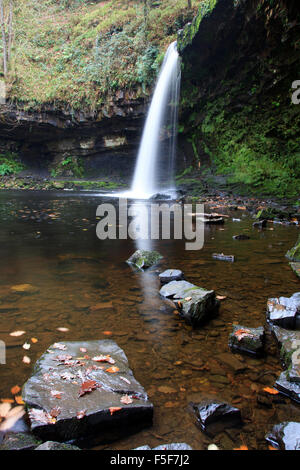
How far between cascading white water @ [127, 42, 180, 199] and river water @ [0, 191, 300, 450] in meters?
12.7

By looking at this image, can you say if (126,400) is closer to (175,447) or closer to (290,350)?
(175,447)

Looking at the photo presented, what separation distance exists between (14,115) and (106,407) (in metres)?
25.7

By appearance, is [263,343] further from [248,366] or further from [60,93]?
[60,93]

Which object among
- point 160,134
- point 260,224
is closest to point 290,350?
point 260,224

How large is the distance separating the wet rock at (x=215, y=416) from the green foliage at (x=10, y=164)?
2692cm

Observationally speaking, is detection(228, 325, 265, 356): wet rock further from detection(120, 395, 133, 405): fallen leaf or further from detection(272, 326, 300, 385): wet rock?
detection(120, 395, 133, 405): fallen leaf

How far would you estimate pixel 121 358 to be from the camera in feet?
6.31

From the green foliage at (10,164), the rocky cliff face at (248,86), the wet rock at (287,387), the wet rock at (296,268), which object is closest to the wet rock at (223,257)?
the wet rock at (296,268)

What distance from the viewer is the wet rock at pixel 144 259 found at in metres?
4.03

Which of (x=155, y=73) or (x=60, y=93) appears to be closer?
(x=155, y=73)

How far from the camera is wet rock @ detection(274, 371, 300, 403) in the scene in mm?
1649

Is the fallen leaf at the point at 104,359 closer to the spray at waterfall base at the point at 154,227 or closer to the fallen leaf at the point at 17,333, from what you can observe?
the fallen leaf at the point at 17,333

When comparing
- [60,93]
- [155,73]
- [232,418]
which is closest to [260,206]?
[232,418]

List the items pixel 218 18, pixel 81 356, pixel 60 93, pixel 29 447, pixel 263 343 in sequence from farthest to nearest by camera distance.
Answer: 1. pixel 60 93
2. pixel 218 18
3. pixel 263 343
4. pixel 81 356
5. pixel 29 447
